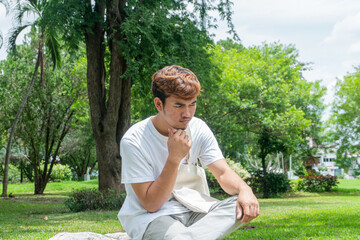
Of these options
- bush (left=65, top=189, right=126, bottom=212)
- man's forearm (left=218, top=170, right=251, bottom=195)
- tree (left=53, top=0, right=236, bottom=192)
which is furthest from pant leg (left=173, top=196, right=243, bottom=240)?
bush (left=65, top=189, right=126, bottom=212)

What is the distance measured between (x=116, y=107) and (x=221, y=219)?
11.2 metres

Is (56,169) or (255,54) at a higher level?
(255,54)

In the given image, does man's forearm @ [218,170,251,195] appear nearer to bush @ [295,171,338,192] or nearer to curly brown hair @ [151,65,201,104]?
curly brown hair @ [151,65,201,104]

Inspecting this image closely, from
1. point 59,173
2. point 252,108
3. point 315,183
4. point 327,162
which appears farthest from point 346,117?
point 327,162

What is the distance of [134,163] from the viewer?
2.68 m

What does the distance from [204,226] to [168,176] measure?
0.37m

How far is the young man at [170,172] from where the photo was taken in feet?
8.01

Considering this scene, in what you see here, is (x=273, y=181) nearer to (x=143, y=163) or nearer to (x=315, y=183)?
(x=315, y=183)

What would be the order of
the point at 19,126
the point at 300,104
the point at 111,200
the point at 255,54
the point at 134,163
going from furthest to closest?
the point at 300,104 → the point at 255,54 → the point at 19,126 → the point at 111,200 → the point at 134,163

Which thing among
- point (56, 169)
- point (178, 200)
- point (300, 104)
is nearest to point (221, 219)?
point (178, 200)

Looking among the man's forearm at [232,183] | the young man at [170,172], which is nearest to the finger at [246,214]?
the young man at [170,172]

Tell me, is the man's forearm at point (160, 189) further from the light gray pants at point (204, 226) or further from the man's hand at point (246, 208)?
the man's hand at point (246, 208)

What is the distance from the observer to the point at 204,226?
2.42 meters

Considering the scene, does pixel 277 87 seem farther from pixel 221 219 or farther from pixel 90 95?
pixel 221 219
